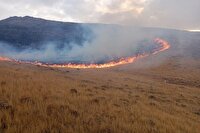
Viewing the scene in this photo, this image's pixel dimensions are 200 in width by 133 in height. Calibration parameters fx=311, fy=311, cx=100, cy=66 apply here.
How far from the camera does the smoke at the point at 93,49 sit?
84.9 m

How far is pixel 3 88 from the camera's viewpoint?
13570 mm

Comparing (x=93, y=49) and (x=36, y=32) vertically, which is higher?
(x=36, y=32)

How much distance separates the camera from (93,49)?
9812cm

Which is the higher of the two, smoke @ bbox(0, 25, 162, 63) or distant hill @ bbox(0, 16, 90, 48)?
distant hill @ bbox(0, 16, 90, 48)

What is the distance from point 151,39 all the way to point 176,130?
10186cm

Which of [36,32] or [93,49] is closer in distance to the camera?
[93,49]

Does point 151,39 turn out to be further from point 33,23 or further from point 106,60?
point 33,23

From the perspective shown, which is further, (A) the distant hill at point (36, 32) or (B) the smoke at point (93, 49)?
(A) the distant hill at point (36, 32)

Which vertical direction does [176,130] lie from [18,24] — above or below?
below

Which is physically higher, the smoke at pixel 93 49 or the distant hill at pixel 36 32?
the distant hill at pixel 36 32

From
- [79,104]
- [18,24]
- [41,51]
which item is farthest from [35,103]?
[18,24]

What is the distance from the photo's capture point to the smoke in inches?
3342

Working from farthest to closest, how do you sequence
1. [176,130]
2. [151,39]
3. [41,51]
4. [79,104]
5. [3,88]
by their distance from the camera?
1. [151,39]
2. [41,51]
3. [3,88]
4. [79,104]
5. [176,130]

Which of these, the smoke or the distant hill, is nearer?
the smoke
